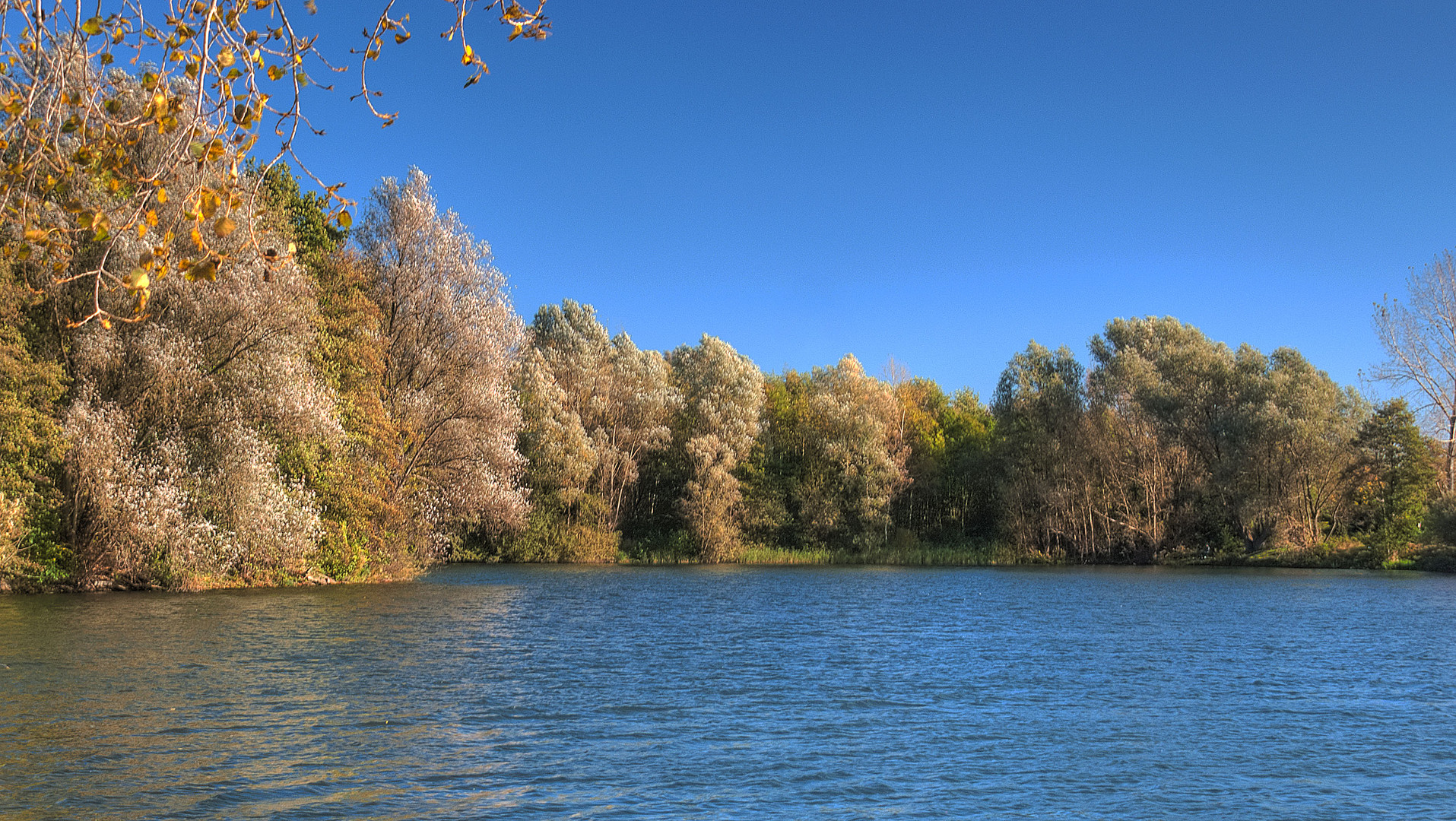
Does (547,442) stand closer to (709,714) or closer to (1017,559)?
(1017,559)

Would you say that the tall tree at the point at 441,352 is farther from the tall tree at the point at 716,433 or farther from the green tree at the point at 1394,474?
the green tree at the point at 1394,474

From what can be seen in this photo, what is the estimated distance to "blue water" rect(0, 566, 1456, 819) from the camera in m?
10.4

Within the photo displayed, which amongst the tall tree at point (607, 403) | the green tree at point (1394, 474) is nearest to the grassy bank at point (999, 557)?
the green tree at point (1394, 474)

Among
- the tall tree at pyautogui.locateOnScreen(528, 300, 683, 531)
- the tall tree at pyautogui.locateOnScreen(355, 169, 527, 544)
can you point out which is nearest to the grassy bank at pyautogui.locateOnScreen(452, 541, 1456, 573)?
the tall tree at pyautogui.locateOnScreen(528, 300, 683, 531)

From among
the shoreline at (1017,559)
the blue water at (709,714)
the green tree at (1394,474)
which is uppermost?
the green tree at (1394,474)

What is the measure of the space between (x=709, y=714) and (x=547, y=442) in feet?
142

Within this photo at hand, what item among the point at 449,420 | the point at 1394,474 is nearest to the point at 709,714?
the point at 449,420

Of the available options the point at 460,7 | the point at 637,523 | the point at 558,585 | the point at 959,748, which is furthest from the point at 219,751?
the point at 637,523

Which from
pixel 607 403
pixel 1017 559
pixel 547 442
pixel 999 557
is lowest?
pixel 1017 559

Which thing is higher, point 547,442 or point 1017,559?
point 547,442

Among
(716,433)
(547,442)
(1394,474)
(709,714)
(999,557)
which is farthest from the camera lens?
(716,433)

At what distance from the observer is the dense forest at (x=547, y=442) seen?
28.1 metres

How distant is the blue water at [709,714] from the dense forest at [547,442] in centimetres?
381

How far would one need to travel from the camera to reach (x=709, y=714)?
47.9 ft
